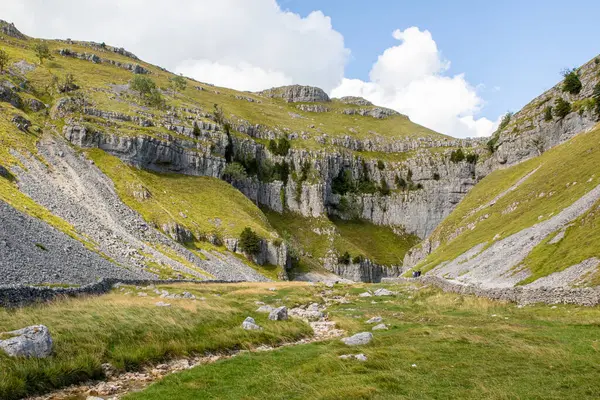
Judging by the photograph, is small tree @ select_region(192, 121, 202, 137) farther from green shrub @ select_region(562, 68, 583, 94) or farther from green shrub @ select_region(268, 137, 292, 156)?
green shrub @ select_region(562, 68, 583, 94)

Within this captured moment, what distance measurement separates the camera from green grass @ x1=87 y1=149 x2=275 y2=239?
107 meters

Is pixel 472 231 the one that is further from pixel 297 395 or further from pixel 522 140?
pixel 297 395

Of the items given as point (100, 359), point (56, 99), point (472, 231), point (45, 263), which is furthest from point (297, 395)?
Answer: point (56, 99)

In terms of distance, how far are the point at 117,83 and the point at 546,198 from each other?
183m

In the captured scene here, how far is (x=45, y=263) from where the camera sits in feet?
144

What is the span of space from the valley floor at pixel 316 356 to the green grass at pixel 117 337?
6 cm

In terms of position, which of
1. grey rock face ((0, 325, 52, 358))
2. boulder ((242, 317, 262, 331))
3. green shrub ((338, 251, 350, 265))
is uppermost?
grey rock face ((0, 325, 52, 358))

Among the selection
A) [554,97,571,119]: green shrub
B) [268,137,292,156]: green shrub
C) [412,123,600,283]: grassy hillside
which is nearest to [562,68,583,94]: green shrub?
[554,97,571,119]: green shrub

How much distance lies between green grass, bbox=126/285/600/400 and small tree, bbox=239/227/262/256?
3619 inches

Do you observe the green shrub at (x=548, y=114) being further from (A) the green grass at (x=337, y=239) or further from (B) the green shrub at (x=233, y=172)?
(B) the green shrub at (x=233, y=172)

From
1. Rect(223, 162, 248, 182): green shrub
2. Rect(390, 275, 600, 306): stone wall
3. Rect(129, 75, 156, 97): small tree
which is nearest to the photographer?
Rect(390, 275, 600, 306): stone wall

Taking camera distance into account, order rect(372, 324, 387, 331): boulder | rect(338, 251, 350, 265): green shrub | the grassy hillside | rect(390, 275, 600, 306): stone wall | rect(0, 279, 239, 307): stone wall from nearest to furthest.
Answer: rect(372, 324, 387, 331): boulder
rect(0, 279, 239, 307): stone wall
rect(390, 275, 600, 306): stone wall
the grassy hillside
rect(338, 251, 350, 265): green shrub

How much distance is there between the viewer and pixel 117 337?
21312 mm

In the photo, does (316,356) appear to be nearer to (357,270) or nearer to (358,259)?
(357,270)
